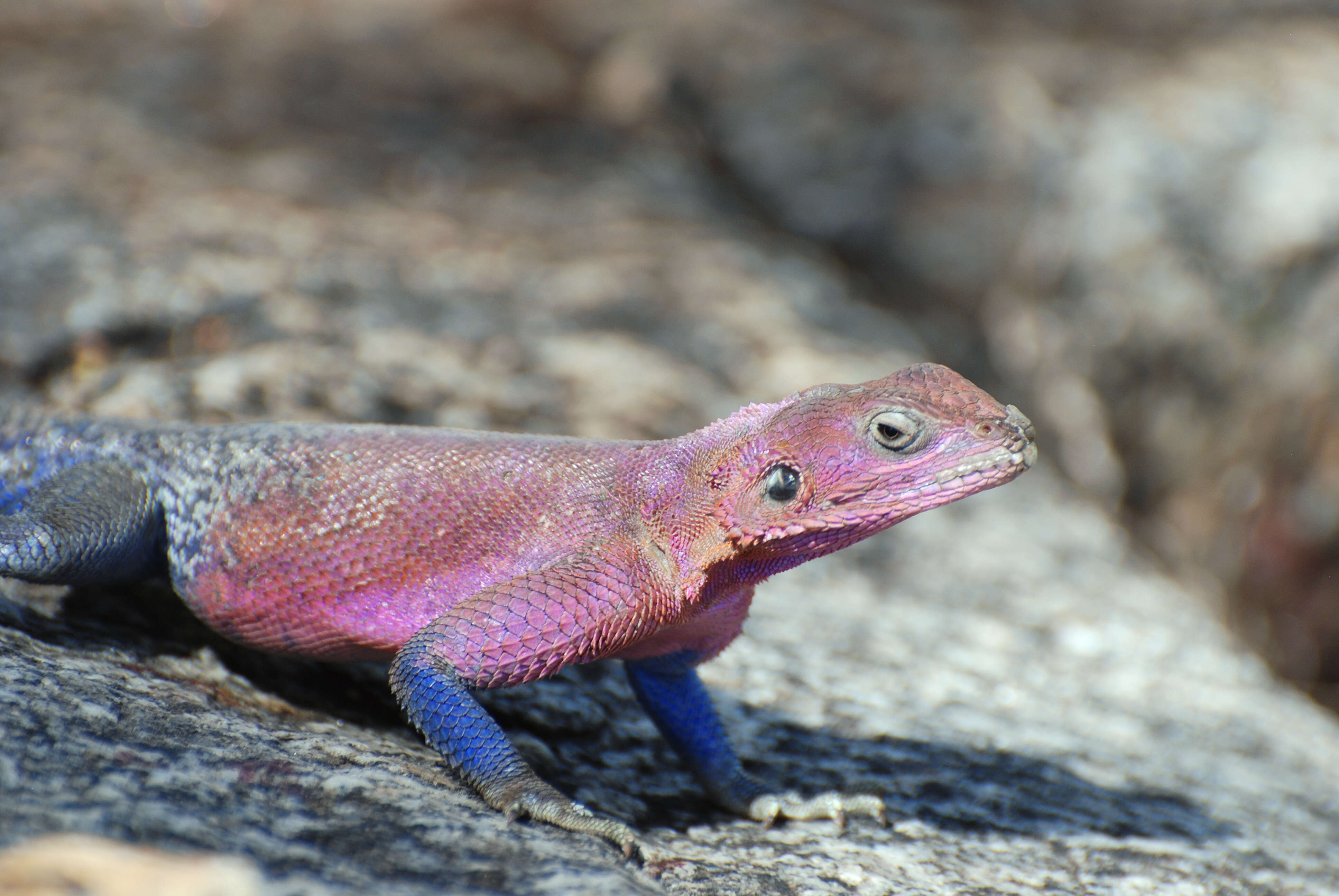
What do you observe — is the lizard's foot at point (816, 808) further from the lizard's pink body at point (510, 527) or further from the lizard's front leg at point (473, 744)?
the lizard's front leg at point (473, 744)

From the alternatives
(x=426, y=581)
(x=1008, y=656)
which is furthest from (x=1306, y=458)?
(x=426, y=581)

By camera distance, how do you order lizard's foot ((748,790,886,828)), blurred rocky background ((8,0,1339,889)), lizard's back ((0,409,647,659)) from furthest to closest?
blurred rocky background ((8,0,1339,889))
lizard's foot ((748,790,886,828))
lizard's back ((0,409,647,659))

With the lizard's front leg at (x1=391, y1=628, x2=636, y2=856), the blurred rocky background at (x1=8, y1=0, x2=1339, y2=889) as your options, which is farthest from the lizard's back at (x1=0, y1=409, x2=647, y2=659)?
the blurred rocky background at (x1=8, y1=0, x2=1339, y2=889)

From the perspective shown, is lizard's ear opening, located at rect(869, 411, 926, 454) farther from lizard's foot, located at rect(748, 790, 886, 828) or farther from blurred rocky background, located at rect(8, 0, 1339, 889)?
blurred rocky background, located at rect(8, 0, 1339, 889)

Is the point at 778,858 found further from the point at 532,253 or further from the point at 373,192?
the point at 373,192

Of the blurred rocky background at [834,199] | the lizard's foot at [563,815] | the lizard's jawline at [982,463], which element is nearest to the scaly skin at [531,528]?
the lizard's jawline at [982,463]

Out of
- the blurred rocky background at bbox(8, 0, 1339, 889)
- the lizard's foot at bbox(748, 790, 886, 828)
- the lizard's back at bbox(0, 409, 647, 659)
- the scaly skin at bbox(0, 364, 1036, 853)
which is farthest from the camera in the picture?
the blurred rocky background at bbox(8, 0, 1339, 889)
